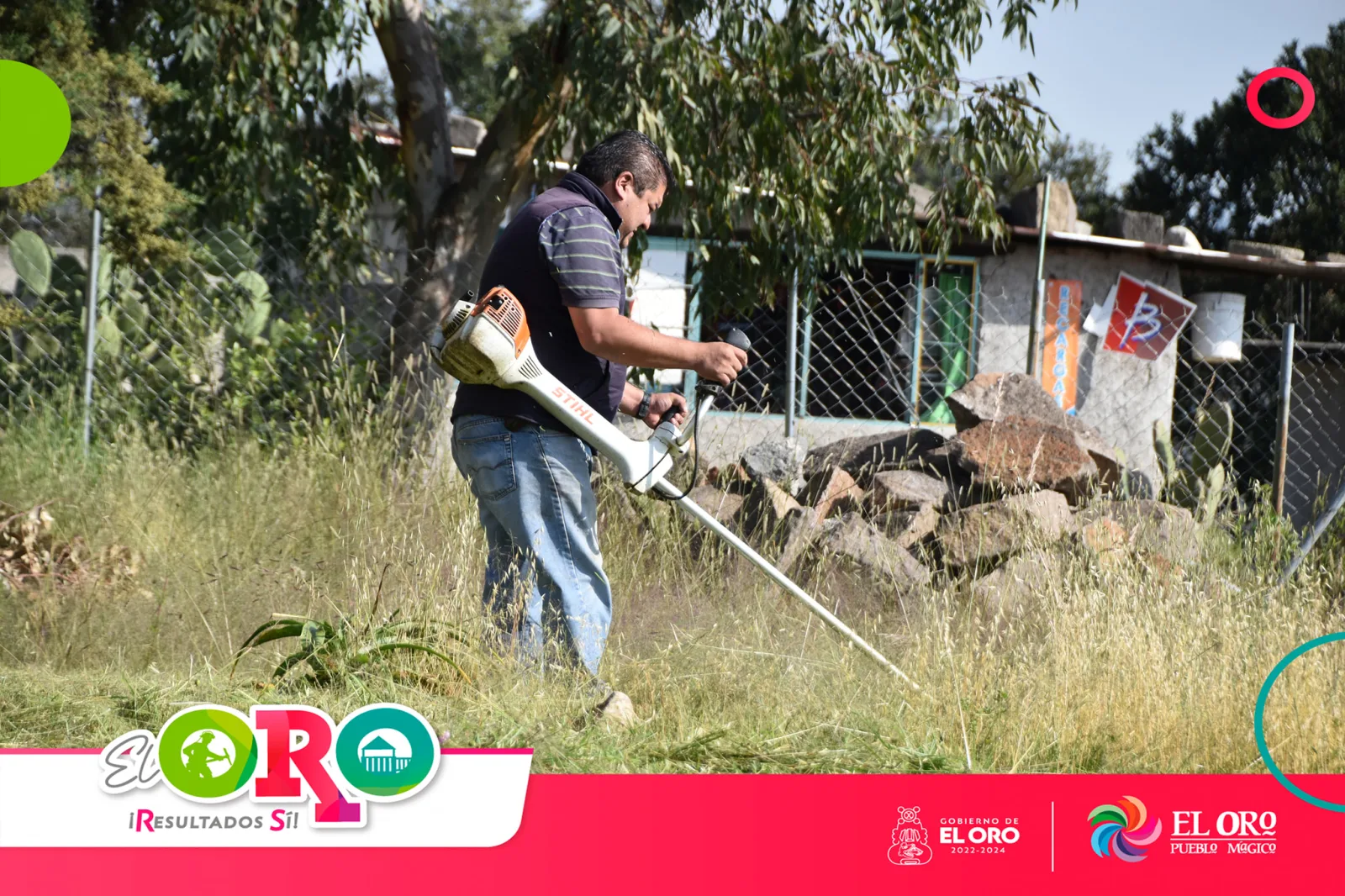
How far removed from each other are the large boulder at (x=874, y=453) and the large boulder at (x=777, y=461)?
9cm

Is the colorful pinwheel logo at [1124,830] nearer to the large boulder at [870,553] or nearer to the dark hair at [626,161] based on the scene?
the large boulder at [870,553]

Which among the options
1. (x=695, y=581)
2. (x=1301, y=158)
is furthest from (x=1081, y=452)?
(x=695, y=581)

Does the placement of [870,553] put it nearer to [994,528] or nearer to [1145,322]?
[994,528]

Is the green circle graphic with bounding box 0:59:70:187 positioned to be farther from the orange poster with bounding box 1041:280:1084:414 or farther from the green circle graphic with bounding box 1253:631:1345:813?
the orange poster with bounding box 1041:280:1084:414

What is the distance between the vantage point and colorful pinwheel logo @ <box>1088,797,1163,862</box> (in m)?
2.29

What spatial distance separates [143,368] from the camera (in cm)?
602

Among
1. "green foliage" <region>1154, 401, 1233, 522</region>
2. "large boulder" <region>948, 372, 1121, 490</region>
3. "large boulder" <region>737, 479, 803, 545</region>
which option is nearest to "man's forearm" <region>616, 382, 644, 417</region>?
"large boulder" <region>737, 479, 803, 545</region>

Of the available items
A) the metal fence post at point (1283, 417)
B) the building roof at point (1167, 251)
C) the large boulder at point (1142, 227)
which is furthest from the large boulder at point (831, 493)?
the large boulder at point (1142, 227)

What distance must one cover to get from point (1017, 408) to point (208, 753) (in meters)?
4.22

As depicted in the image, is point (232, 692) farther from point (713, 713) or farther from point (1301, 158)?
point (1301, 158)

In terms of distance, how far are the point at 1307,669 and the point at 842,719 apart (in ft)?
3.65

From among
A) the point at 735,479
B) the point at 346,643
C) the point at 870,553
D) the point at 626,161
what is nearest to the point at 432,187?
the point at 735,479

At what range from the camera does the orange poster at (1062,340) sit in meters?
7.55

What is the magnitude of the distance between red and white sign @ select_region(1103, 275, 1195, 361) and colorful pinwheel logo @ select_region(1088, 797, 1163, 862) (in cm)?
584
